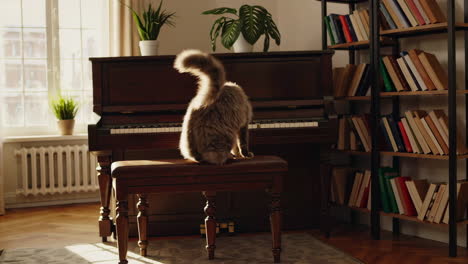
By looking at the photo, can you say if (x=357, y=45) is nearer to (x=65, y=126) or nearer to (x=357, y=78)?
(x=357, y=78)

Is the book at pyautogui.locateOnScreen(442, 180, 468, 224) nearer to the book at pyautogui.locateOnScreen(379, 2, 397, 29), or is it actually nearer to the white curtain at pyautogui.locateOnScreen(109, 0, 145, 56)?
the book at pyautogui.locateOnScreen(379, 2, 397, 29)

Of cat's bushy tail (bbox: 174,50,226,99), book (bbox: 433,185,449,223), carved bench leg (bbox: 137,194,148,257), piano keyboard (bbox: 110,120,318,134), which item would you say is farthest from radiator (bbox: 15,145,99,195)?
book (bbox: 433,185,449,223)

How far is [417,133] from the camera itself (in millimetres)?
3930

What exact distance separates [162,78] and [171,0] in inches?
76.3

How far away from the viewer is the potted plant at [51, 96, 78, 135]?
5734 mm

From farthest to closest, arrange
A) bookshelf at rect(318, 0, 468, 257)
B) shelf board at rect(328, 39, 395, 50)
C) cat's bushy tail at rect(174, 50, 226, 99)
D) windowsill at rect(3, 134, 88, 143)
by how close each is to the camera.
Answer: windowsill at rect(3, 134, 88, 143) < shelf board at rect(328, 39, 395, 50) < bookshelf at rect(318, 0, 468, 257) < cat's bushy tail at rect(174, 50, 226, 99)

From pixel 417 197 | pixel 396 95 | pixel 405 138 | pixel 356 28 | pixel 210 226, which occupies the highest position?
pixel 356 28

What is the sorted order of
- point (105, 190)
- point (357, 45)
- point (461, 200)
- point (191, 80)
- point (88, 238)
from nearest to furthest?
point (461, 200), point (105, 190), point (191, 80), point (88, 238), point (357, 45)

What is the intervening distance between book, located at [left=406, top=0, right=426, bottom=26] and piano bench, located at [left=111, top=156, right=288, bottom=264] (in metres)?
1.35

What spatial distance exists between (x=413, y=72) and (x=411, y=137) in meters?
0.43

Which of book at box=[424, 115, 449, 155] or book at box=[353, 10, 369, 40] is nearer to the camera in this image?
book at box=[424, 115, 449, 155]

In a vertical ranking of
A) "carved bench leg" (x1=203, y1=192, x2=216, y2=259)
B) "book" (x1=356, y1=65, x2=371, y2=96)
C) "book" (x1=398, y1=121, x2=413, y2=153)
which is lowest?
"carved bench leg" (x1=203, y1=192, x2=216, y2=259)

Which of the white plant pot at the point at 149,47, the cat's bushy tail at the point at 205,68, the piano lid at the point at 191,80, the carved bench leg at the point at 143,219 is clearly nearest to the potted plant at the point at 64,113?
the white plant pot at the point at 149,47

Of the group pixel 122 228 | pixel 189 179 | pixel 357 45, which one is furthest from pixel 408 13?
pixel 122 228
